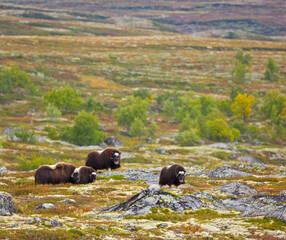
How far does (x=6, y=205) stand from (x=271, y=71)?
194 metres

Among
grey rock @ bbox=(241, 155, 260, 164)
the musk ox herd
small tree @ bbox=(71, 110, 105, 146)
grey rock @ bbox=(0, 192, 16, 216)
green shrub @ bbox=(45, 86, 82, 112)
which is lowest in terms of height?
grey rock @ bbox=(241, 155, 260, 164)

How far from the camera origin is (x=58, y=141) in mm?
91000

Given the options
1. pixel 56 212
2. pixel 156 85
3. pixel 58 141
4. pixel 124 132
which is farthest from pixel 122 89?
pixel 56 212

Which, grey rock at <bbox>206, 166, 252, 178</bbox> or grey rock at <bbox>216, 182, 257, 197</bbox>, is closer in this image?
grey rock at <bbox>216, 182, 257, 197</bbox>

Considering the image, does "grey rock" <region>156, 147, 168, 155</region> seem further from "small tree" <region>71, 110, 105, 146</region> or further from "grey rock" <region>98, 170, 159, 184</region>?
"grey rock" <region>98, 170, 159, 184</region>

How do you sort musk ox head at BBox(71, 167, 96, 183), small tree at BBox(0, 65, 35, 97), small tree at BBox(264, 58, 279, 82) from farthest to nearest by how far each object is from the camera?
small tree at BBox(264, 58, 279, 82) → small tree at BBox(0, 65, 35, 97) → musk ox head at BBox(71, 167, 96, 183)

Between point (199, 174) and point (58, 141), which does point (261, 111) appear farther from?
point (199, 174)

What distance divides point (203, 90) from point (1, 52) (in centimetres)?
11042

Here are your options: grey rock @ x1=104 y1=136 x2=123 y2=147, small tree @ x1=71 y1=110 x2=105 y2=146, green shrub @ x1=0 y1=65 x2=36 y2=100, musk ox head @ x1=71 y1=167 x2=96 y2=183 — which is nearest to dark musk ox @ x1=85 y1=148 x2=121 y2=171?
musk ox head @ x1=71 y1=167 x2=96 y2=183

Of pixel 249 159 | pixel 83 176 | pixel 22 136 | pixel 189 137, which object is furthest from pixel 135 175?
pixel 189 137

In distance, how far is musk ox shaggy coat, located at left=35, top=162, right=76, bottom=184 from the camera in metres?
30.7

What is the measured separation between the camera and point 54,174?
1222 inches

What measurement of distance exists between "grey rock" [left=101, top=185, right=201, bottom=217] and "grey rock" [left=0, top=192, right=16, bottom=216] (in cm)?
522

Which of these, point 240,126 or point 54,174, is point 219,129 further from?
point 54,174
